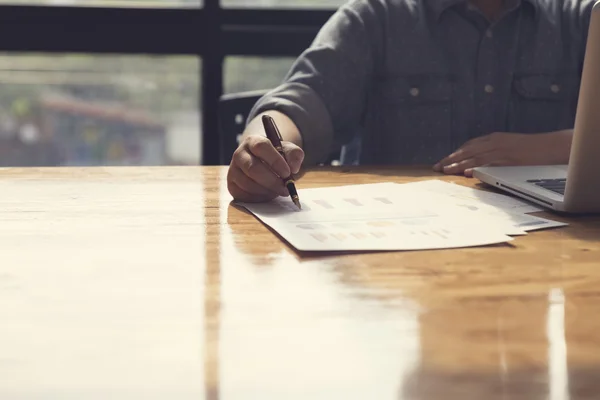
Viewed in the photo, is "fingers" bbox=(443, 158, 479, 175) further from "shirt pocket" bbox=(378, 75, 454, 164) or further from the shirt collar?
the shirt collar

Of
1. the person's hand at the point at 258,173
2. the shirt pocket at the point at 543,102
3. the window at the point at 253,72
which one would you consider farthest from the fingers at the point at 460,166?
the window at the point at 253,72

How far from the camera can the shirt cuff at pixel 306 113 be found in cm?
158

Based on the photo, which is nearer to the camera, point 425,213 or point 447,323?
point 447,323

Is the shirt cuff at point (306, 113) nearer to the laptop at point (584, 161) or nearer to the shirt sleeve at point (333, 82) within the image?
the shirt sleeve at point (333, 82)

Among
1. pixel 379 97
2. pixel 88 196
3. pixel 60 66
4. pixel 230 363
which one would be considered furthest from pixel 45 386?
pixel 60 66

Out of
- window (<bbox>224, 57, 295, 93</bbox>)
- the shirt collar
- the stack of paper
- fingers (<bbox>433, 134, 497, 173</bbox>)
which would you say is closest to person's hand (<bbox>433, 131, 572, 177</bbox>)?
fingers (<bbox>433, 134, 497, 173</bbox>)

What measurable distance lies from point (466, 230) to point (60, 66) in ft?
6.63

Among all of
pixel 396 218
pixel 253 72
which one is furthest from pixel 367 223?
pixel 253 72

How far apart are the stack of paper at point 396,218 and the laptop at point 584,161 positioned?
30 millimetres

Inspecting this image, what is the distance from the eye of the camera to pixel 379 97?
1.88 meters

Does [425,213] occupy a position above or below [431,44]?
below

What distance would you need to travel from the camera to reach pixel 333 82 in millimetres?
1760

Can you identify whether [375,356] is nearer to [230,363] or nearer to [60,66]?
[230,363]

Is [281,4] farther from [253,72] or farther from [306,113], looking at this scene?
[306,113]
